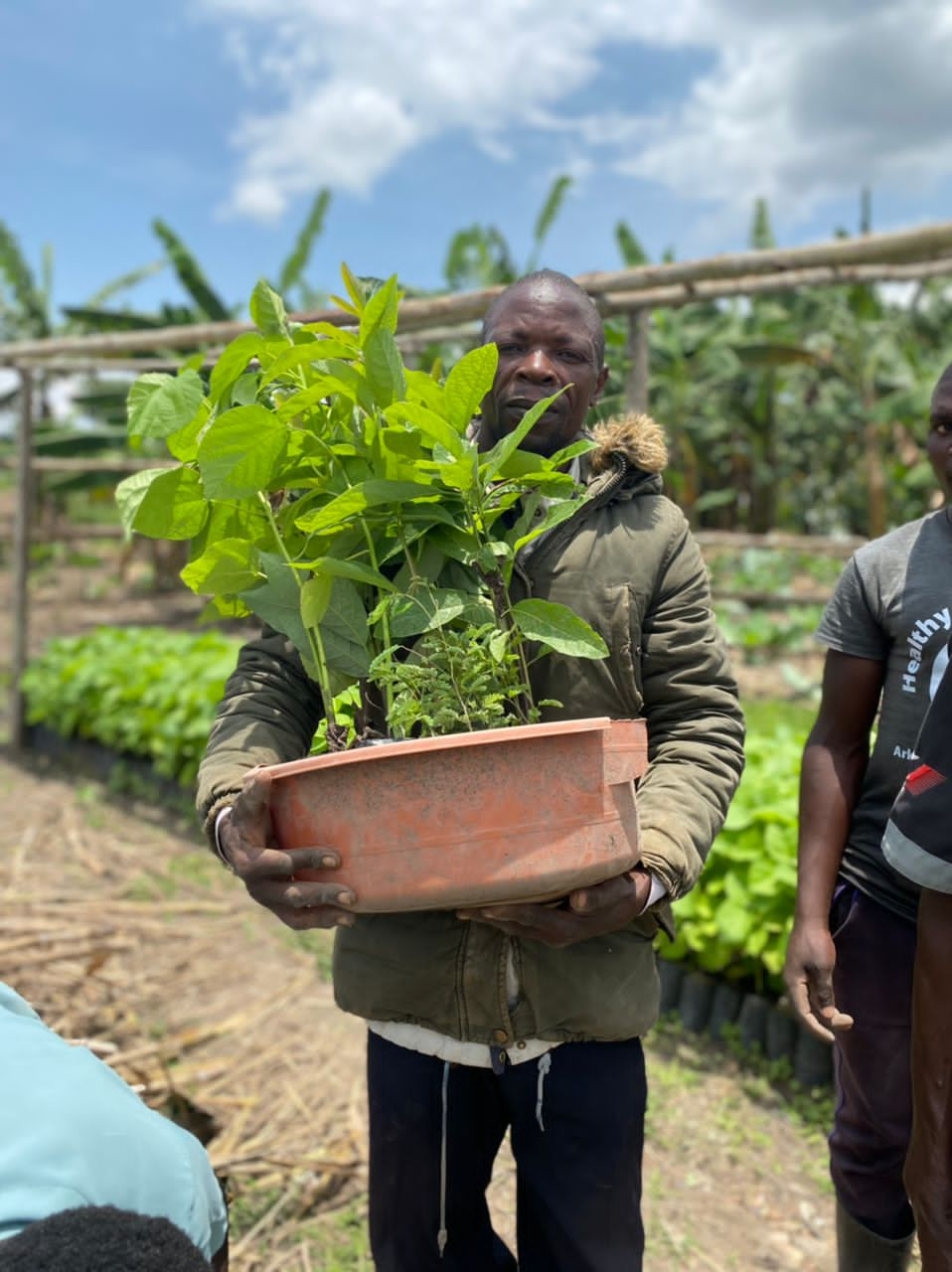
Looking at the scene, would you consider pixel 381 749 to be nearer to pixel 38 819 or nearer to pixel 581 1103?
pixel 581 1103

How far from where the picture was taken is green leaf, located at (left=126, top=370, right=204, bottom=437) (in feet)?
4.57

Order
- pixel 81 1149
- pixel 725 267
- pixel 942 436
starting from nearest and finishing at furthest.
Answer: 1. pixel 81 1149
2. pixel 942 436
3. pixel 725 267

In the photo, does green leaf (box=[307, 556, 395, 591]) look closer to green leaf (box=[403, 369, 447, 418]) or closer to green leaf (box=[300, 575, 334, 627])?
green leaf (box=[300, 575, 334, 627])

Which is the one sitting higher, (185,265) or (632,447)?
(185,265)

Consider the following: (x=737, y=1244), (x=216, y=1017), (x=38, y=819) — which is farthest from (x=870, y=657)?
(x=38, y=819)

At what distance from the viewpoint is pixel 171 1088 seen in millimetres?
2822

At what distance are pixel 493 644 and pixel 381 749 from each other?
0.21 metres

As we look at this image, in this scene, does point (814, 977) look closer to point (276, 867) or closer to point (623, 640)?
point (623, 640)

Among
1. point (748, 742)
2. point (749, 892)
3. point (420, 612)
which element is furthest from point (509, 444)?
point (748, 742)

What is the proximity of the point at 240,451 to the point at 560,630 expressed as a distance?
0.44 m

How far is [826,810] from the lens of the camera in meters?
1.86

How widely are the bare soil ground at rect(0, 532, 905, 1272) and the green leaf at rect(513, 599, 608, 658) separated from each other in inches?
69.3

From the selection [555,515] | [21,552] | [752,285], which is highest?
[752,285]

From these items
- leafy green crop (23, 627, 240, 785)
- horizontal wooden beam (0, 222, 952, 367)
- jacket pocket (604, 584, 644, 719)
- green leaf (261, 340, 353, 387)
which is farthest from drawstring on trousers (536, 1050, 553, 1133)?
leafy green crop (23, 627, 240, 785)
